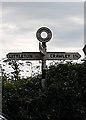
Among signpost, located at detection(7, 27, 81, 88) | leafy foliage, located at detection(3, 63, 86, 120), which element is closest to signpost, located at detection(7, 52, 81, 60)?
signpost, located at detection(7, 27, 81, 88)

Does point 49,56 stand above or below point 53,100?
above

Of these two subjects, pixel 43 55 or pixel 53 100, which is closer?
pixel 53 100

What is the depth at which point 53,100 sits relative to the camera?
10141 millimetres

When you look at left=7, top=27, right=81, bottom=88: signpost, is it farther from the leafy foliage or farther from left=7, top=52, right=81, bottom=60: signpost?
the leafy foliage

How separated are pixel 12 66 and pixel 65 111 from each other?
18.5ft

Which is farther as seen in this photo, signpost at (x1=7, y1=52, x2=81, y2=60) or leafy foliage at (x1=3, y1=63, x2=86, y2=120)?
signpost at (x1=7, y1=52, x2=81, y2=60)

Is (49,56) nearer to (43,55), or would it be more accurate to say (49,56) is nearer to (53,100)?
(43,55)

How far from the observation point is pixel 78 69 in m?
10.7

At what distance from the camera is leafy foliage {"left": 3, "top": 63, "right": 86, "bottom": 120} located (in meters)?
10.0

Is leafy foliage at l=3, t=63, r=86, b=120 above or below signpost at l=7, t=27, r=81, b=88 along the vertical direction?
below

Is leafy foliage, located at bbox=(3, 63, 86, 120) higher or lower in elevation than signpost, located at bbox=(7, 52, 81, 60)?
lower

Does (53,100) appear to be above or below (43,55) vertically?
below

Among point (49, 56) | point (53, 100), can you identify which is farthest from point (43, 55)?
point (53, 100)

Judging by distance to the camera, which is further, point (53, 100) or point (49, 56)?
point (49, 56)
